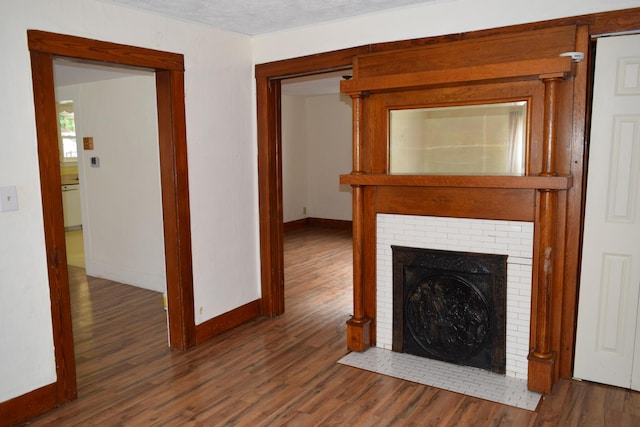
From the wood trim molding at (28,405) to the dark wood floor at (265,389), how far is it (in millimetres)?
65

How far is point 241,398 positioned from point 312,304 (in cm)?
180

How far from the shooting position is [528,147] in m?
2.97

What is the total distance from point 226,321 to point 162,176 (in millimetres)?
1322

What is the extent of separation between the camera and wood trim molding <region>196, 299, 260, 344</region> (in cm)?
384

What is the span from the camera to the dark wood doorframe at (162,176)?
277 centimetres

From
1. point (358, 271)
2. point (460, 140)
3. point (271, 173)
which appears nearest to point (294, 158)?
point (271, 173)

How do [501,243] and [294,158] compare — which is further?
[294,158]

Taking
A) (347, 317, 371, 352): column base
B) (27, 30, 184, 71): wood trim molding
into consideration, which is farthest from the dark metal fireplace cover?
(27, 30, 184, 71): wood trim molding

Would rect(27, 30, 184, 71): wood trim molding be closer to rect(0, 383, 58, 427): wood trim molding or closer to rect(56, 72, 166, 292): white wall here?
rect(56, 72, 166, 292): white wall

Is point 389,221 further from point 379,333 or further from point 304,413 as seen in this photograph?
point 304,413

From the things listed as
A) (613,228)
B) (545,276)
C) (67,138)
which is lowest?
(545,276)

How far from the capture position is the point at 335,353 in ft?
11.8

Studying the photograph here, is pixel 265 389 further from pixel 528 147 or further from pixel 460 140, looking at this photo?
pixel 528 147

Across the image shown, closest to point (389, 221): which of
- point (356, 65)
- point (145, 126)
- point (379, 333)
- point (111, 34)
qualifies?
point (379, 333)
